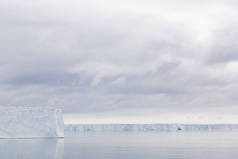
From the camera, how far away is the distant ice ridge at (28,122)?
55062mm

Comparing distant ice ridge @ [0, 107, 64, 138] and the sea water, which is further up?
distant ice ridge @ [0, 107, 64, 138]

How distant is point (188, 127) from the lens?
19650cm

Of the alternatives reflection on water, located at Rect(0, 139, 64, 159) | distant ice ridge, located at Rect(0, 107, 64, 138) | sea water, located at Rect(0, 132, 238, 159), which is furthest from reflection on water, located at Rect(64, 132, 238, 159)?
distant ice ridge, located at Rect(0, 107, 64, 138)

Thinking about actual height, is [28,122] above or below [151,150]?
above

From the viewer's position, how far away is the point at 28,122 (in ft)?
183

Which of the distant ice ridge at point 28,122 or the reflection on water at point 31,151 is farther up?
the distant ice ridge at point 28,122

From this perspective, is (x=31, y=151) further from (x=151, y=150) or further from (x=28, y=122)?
(x=28, y=122)

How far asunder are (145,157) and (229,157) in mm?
6151

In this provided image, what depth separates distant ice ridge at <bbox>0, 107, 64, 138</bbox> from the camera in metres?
55.1

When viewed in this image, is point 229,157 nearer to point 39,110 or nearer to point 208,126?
point 39,110

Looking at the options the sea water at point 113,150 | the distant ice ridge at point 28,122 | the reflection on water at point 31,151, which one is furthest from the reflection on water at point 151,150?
the distant ice ridge at point 28,122

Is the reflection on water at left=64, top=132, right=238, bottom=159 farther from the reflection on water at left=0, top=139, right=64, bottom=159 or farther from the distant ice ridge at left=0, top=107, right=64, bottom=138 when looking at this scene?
the distant ice ridge at left=0, top=107, right=64, bottom=138

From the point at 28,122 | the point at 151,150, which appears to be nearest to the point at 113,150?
the point at 151,150

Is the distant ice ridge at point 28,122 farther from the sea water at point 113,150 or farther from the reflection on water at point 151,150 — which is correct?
the reflection on water at point 151,150
